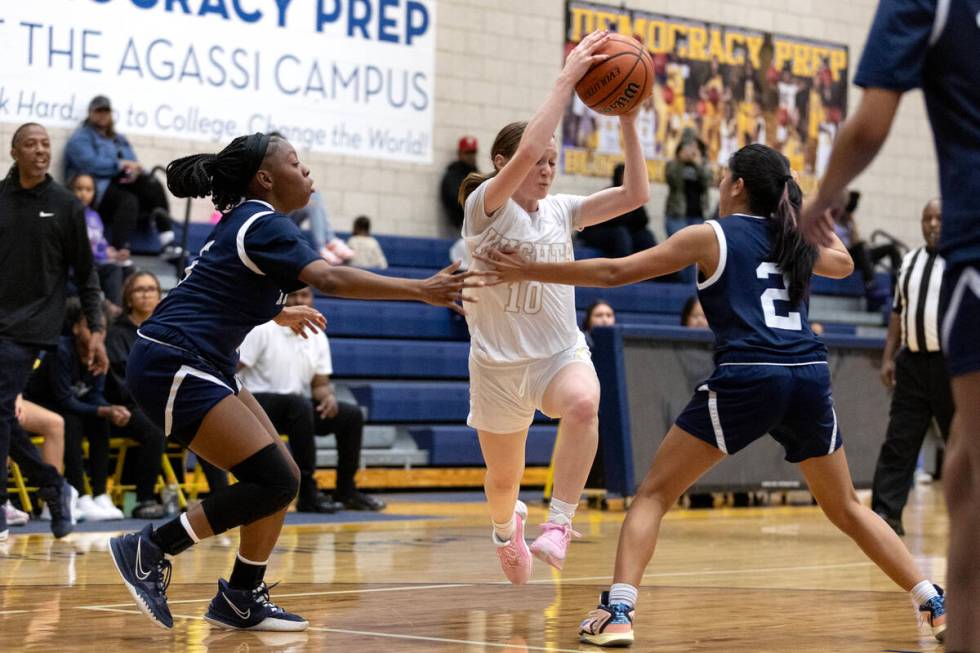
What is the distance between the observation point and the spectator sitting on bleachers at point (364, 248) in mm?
13266

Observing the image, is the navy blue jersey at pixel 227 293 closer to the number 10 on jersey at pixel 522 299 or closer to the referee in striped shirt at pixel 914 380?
the number 10 on jersey at pixel 522 299

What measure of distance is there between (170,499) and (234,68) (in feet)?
18.9

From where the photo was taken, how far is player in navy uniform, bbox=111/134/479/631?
469 centimetres

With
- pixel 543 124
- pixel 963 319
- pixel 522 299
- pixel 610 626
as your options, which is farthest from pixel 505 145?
pixel 963 319

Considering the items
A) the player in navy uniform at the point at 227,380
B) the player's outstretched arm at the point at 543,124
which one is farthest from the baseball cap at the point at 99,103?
the player's outstretched arm at the point at 543,124

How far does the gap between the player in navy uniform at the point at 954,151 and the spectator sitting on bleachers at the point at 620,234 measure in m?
11.6

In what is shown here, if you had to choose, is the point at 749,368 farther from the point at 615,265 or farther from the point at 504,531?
the point at 504,531

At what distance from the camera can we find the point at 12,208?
25.6ft

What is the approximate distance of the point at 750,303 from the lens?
185 inches

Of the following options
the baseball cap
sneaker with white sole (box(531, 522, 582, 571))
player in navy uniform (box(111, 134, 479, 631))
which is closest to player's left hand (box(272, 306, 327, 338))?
player in navy uniform (box(111, 134, 479, 631))

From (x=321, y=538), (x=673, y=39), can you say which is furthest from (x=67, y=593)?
(x=673, y=39)

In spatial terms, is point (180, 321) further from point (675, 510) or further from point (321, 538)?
point (675, 510)

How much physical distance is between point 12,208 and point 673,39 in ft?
35.8

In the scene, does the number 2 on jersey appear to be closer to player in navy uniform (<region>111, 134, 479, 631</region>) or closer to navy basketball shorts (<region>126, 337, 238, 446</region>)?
player in navy uniform (<region>111, 134, 479, 631</region>)
